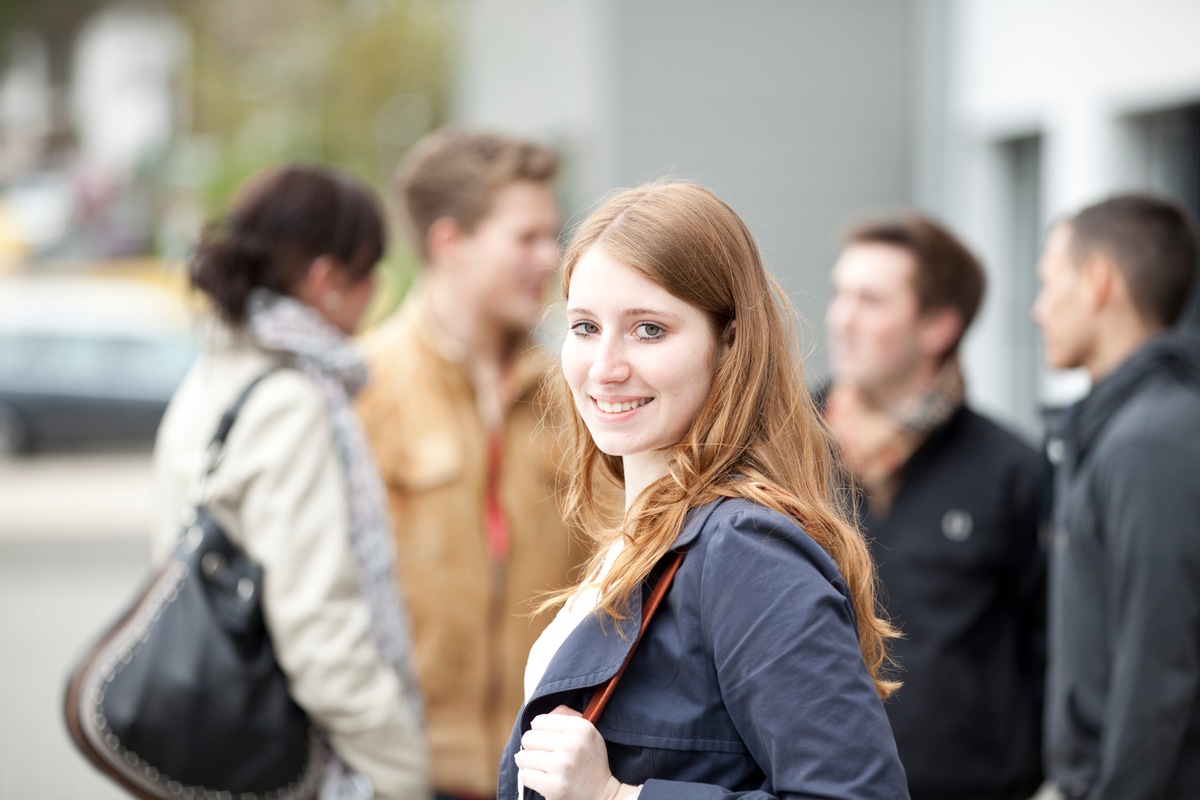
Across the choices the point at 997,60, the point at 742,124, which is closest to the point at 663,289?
the point at 997,60

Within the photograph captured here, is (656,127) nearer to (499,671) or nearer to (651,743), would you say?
(499,671)

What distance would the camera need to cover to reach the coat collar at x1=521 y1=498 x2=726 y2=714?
1.84m

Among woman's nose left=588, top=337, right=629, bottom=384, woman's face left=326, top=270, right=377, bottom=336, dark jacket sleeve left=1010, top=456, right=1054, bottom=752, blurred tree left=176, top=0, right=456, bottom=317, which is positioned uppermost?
blurred tree left=176, top=0, right=456, bottom=317

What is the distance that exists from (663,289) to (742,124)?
6190 mm

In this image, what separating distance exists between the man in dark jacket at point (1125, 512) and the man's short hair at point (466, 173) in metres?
1.46

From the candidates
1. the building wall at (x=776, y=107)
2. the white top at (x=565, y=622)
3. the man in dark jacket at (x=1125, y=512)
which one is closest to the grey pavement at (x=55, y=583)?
the building wall at (x=776, y=107)

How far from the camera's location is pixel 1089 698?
3.13m

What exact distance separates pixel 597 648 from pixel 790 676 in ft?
0.94

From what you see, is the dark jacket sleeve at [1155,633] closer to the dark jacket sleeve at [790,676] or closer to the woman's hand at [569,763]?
→ the dark jacket sleeve at [790,676]

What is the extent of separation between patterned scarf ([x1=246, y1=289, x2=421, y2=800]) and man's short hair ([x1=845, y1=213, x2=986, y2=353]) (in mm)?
1689

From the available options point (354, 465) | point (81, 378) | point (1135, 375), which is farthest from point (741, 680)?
point (81, 378)

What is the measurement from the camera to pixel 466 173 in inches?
156

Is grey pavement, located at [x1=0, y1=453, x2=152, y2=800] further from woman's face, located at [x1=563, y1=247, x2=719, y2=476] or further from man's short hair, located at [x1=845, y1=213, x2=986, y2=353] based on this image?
woman's face, located at [x1=563, y1=247, x2=719, y2=476]

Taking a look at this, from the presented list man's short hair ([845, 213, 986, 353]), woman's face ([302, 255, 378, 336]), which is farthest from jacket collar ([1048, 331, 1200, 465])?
woman's face ([302, 255, 378, 336])
